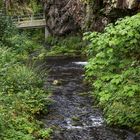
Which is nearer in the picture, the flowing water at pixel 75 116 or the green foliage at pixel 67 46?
the flowing water at pixel 75 116

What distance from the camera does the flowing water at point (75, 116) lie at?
1154cm

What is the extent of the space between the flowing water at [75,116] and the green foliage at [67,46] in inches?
531

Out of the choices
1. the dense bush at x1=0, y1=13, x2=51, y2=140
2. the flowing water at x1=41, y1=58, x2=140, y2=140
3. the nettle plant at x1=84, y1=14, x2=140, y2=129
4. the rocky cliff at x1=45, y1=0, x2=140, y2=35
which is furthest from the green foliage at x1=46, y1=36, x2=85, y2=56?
the nettle plant at x1=84, y1=14, x2=140, y2=129

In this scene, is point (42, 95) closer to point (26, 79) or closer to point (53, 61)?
point (26, 79)

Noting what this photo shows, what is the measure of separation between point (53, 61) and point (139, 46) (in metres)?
17.4

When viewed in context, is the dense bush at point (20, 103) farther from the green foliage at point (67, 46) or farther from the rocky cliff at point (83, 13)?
the green foliage at point (67, 46)

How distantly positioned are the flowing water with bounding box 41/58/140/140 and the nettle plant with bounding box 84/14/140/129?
0.52m

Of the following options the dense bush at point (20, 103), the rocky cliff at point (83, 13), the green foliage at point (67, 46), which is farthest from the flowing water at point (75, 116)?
the green foliage at point (67, 46)

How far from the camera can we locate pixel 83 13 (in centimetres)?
3025

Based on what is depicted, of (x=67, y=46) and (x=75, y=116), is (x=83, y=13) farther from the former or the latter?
(x=75, y=116)

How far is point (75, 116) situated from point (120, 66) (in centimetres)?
287

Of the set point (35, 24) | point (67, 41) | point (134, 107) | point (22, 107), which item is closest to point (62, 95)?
point (22, 107)

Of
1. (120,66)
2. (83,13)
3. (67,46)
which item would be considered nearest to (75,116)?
(120,66)

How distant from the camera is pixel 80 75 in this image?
2086 centimetres
